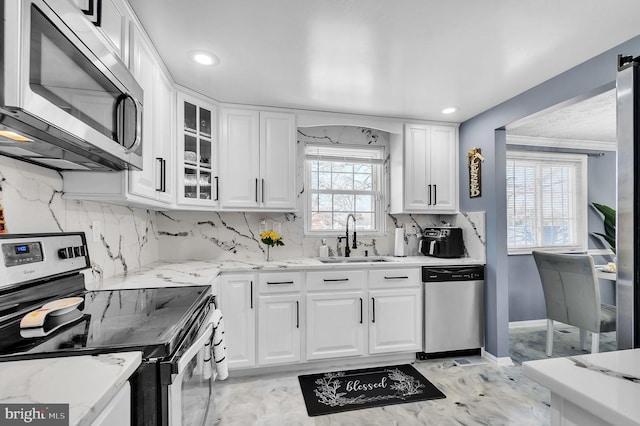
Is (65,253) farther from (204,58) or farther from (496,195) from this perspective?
(496,195)

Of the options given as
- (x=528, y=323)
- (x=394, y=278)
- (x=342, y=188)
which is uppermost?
(x=342, y=188)

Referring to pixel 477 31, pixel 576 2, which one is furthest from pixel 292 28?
pixel 576 2

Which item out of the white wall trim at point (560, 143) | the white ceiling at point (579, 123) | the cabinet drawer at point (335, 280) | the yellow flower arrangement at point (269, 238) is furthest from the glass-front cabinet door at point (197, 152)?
the white wall trim at point (560, 143)

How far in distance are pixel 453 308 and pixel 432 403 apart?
3.18 feet

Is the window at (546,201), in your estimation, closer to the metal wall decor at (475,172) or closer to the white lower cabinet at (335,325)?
the metal wall decor at (475,172)

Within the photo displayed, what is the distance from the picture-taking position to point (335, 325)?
9.04 feet

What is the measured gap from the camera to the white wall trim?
3988mm

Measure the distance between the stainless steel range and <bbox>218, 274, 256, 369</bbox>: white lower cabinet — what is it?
2.98 ft

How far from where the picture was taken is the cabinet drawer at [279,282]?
264 centimetres

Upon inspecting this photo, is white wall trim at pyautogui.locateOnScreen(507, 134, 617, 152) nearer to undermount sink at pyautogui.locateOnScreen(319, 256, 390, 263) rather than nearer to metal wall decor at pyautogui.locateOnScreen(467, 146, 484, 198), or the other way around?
metal wall decor at pyautogui.locateOnScreen(467, 146, 484, 198)

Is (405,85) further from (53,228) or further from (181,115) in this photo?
(53,228)

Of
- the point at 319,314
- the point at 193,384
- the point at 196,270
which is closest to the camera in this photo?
the point at 193,384

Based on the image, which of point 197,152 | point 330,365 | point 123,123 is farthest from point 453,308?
point 123,123

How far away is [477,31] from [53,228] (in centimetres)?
248
